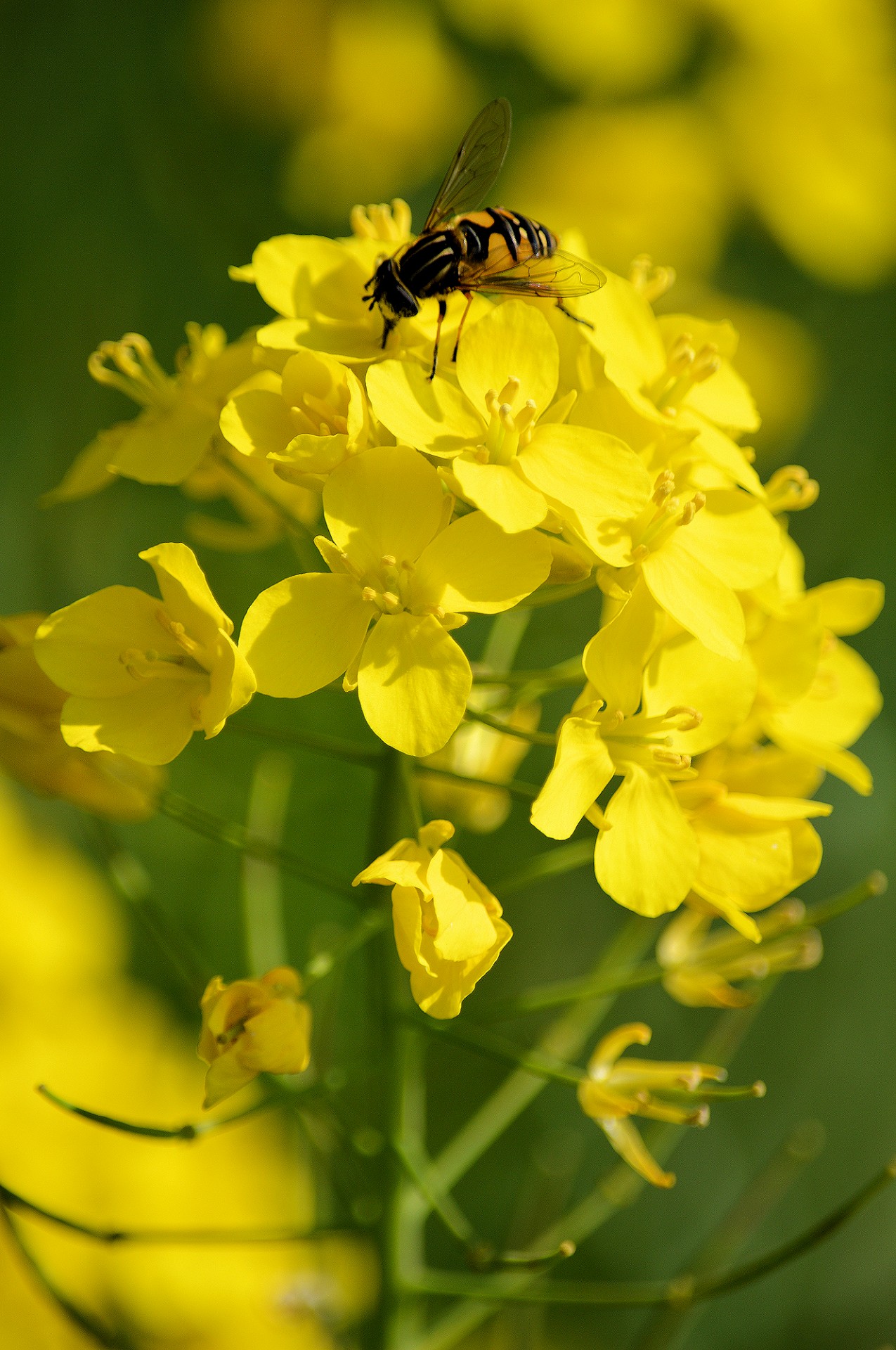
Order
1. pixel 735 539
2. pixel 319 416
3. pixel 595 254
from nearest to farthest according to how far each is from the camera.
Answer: pixel 319 416
pixel 735 539
pixel 595 254

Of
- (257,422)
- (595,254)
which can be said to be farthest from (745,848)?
(595,254)

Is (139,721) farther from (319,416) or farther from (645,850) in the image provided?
(645,850)

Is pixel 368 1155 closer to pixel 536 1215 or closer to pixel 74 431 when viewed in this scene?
pixel 536 1215

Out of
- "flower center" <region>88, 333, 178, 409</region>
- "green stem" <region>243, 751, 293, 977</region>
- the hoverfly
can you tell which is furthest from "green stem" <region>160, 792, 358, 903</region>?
the hoverfly

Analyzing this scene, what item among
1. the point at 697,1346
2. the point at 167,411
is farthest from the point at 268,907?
the point at 697,1346

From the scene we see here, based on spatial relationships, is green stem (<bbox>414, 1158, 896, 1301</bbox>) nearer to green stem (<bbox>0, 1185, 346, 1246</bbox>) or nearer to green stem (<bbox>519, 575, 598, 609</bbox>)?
green stem (<bbox>0, 1185, 346, 1246</bbox>)

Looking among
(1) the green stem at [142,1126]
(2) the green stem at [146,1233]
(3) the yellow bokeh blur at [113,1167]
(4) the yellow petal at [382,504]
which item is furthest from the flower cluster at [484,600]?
(3) the yellow bokeh blur at [113,1167]
